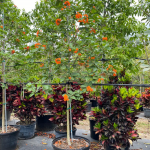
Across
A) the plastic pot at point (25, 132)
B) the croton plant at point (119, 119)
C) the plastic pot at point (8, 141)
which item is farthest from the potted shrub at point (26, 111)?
the croton plant at point (119, 119)

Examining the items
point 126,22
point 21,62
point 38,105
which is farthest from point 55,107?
point 126,22

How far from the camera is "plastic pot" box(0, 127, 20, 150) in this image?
2.81 m

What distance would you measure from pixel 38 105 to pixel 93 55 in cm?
250

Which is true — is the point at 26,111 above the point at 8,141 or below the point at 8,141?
above

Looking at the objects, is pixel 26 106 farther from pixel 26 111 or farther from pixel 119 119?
pixel 119 119

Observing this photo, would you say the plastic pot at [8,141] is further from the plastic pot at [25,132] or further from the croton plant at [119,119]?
the croton plant at [119,119]

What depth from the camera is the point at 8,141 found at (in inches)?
113

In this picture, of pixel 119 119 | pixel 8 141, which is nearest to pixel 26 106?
pixel 8 141

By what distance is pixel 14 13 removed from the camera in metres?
2.91

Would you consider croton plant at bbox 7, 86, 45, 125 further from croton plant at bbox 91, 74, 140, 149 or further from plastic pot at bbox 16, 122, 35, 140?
→ croton plant at bbox 91, 74, 140, 149

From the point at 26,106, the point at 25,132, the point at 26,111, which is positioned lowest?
the point at 25,132

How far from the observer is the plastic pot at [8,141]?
9.21 feet

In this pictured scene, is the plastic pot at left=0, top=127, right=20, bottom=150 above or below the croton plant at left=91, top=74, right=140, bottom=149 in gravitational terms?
below

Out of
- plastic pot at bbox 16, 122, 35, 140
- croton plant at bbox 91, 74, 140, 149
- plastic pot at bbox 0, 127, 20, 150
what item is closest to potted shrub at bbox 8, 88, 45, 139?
plastic pot at bbox 16, 122, 35, 140
